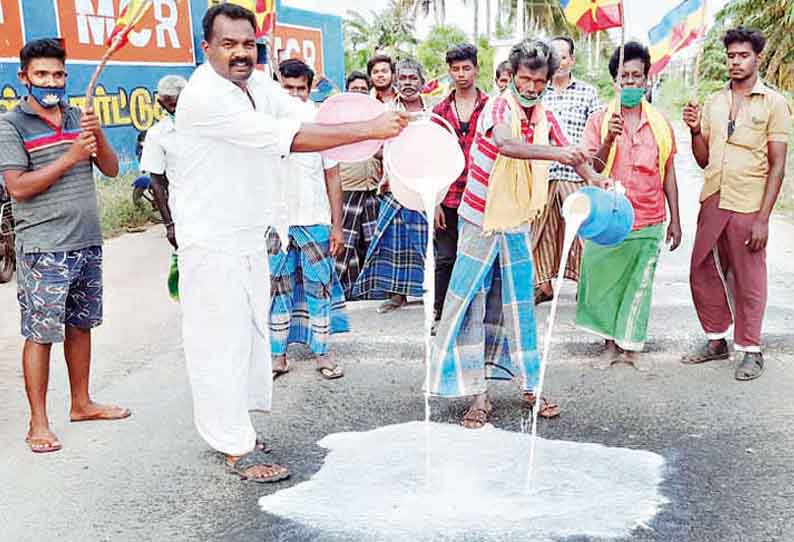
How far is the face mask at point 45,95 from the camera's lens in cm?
332

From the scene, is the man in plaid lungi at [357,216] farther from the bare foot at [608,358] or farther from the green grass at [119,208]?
the green grass at [119,208]

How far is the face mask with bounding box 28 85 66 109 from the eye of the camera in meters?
3.32

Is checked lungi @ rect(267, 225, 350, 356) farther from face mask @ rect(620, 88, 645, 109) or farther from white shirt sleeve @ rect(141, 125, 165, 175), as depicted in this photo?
face mask @ rect(620, 88, 645, 109)

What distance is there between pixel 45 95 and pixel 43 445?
4.86 ft

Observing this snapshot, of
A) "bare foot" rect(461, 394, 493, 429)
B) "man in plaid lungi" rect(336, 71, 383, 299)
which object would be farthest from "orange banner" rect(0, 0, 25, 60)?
"bare foot" rect(461, 394, 493, 429)

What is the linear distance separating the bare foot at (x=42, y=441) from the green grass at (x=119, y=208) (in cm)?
535

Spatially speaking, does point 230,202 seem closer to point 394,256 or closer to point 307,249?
point 307,249

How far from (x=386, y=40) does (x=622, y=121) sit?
71.5ft

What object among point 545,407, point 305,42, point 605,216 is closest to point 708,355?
point 545,407

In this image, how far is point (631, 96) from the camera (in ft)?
13.5

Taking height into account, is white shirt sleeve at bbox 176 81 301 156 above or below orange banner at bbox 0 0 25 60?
below

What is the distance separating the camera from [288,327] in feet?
14.6

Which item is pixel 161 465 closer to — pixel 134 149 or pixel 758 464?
pixel 758 464

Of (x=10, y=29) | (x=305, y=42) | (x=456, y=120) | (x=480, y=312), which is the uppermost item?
(x=305, y=42)
